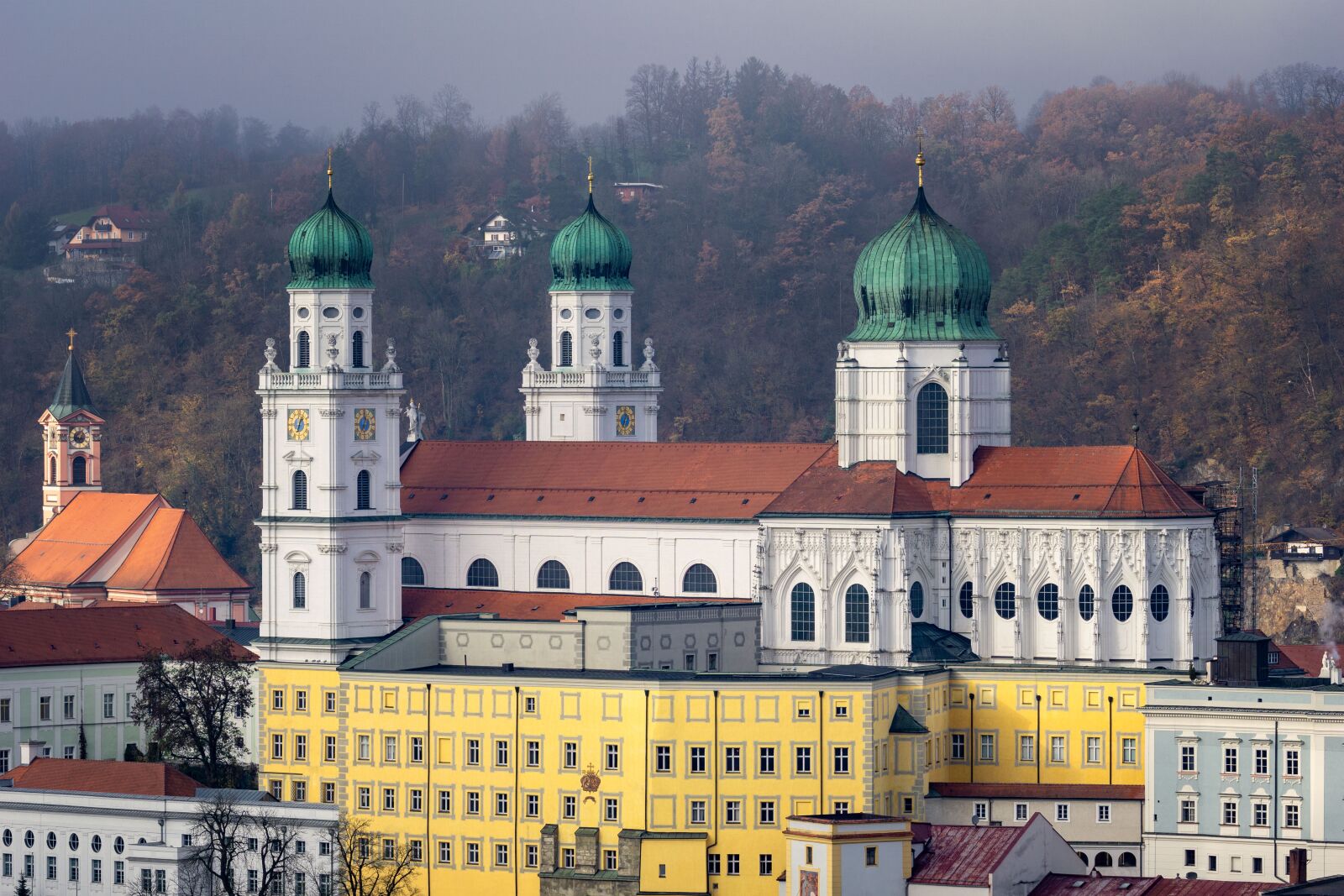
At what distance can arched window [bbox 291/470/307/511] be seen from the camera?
103 m

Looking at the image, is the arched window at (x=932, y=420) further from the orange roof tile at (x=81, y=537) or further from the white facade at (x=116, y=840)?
the orange roof tile at (x=81, y=537)

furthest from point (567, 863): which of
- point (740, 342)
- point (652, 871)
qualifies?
point (740, 342)

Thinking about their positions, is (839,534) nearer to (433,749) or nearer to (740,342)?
(433,749)

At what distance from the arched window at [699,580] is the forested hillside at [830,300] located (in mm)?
28735

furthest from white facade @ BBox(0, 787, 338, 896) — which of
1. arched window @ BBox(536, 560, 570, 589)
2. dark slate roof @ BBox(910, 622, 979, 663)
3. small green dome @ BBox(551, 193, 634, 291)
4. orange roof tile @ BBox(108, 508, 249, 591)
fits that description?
small green dome @ BBox(551, 193, 634, 291)

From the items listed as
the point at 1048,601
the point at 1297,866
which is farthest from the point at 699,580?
the point at 1297,866

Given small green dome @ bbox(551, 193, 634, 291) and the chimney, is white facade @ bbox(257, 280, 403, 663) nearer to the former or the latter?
small green dome @ bbox(551, 193, 634, 291)

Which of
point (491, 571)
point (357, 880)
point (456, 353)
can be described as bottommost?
point (357, 880)

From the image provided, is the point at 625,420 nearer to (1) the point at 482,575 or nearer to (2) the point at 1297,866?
(1) the point at 482,575

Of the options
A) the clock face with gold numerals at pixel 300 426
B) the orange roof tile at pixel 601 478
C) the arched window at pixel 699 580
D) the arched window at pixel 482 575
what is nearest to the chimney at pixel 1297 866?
the orange roof tile at pixel 601 478

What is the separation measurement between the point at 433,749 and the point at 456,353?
78.9 metres

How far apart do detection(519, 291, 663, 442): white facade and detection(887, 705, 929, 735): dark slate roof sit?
2921cm

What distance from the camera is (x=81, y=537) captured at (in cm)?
13225

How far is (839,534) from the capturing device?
98.1 metres
